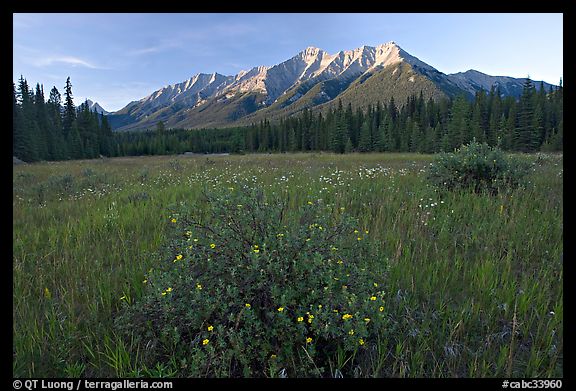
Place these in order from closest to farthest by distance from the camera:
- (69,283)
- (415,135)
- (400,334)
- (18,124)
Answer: (400,334) < (69,283) < (18,124) < (415,135)

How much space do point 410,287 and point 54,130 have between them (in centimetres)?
6996

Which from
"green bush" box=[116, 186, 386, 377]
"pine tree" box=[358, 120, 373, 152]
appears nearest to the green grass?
"green bush" box=[116, 186, 386, 377]

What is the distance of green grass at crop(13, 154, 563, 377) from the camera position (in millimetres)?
2234

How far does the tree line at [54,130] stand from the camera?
133 feet

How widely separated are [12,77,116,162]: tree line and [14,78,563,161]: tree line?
0.35 ft

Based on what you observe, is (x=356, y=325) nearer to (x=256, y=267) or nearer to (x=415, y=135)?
(x=256, y=267)

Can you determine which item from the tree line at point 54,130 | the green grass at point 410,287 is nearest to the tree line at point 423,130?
the tree line at point 54,130

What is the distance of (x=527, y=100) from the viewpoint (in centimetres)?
5469

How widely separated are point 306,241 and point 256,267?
58 centimetres

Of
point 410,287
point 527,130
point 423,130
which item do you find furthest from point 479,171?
point 423,130

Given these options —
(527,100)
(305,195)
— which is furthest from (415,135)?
(305,195)

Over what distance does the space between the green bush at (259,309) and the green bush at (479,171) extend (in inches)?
239
